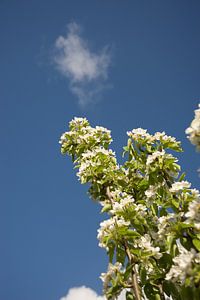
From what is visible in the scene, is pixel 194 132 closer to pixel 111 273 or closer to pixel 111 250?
pixel 111 250

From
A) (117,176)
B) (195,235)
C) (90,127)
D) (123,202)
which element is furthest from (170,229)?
(90,127)

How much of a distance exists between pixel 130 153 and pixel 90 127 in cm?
192

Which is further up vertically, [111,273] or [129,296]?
[111,273]

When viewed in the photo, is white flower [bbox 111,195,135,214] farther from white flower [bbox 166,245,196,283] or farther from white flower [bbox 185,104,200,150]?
white flower [bbox 185,104,200,150]

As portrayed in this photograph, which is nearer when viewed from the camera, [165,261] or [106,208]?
[165,261]

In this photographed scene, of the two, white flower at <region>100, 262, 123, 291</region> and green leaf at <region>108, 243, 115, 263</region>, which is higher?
green leaf at <region>108, 243, 115, 263</region>

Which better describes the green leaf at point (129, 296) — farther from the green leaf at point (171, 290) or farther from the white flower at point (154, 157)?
the white flower at point (154, 157)

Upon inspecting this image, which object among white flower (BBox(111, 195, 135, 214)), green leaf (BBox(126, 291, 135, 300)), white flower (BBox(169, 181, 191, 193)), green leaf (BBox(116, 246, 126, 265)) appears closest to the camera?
white flower (BBox(169, 181, 191, 193))

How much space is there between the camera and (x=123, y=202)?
16.6 ft

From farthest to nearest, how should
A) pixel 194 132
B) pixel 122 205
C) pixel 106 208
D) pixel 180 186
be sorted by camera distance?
pixel 106 208
pixel 122 205
pixel 180 186
pixel 194 132

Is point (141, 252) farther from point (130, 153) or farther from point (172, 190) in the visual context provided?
point (130, 153)

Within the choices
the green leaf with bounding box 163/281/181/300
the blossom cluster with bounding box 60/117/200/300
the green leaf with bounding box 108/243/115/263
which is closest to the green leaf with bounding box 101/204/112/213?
the blossom cluster with bounding box 60/117/200/300

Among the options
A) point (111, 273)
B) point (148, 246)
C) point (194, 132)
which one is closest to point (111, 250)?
point (111, 273)

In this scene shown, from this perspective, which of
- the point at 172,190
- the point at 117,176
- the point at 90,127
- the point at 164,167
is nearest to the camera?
the point at 172,190
